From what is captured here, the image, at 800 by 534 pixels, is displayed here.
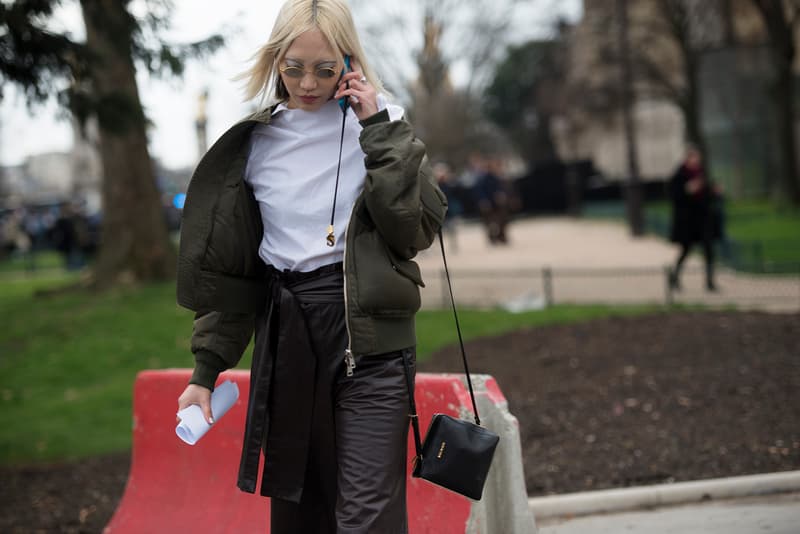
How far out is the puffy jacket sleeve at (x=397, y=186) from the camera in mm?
2738

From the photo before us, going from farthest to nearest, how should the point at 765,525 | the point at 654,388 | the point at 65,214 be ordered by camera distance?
the point at 65,214 < the point at 654,388 < the point at 765,525

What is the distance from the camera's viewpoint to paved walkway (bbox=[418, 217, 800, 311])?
1162 cm

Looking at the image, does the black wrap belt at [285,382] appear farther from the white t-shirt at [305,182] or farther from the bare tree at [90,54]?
the bare tree at [90,54]

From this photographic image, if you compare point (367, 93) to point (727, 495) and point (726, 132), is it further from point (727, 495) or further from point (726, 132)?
point (726, 132)

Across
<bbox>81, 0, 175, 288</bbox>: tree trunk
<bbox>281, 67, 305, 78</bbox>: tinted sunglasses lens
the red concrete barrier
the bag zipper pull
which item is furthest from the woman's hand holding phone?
<bbox>81, 0, 175, 288</bbox>: tree trunk

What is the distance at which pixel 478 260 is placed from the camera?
63.1 ft

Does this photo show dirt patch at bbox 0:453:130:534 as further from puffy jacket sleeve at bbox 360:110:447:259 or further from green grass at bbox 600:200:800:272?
green grass at bbox 600:200:800:272

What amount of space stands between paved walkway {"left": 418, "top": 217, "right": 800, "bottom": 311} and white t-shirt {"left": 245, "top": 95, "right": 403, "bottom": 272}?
842cm

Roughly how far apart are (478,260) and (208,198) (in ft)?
53.7

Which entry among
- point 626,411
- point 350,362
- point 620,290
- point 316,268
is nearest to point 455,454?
point 350,362

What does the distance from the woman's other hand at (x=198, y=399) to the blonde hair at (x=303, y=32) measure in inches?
35.8

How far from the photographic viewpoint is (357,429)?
283cm

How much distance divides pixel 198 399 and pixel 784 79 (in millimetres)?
24468

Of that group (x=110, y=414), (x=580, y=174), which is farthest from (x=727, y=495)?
(x=580, y=174)
